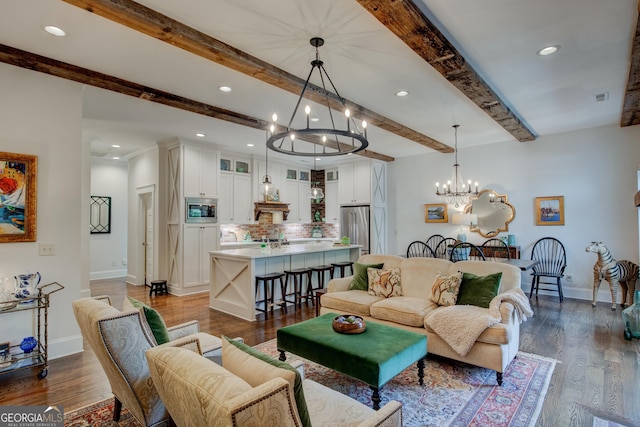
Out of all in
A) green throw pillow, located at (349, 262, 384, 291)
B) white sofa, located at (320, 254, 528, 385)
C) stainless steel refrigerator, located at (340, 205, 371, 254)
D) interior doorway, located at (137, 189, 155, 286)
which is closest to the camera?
white sofa, located at (320, 254, 528, 385)

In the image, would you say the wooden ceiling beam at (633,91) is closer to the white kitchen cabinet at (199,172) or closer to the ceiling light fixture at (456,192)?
the ceiling light fixture at (456,192)

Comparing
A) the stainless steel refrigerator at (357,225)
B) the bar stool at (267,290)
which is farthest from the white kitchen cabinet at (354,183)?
the bar stool at (267,290)

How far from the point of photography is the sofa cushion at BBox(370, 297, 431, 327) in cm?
325

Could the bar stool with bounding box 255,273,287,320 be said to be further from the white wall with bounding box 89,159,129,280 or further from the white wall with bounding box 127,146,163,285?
the white wall with bounding box 89,159,129,280

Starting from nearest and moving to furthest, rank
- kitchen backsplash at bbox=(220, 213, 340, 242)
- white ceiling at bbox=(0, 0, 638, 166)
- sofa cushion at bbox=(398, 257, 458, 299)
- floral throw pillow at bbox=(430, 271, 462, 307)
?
white ceiling at bbox=(0, 0, 638, 166)
floral throw pillow at bbox=(430, 271, 462, 307)
sofa cushion at bbox=(398, 257, 458, 299)
kitchen backsplash at bbox=(220, 213, 340, 242)

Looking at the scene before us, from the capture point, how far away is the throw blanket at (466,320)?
2803 mm

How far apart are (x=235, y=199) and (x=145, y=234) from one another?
2069 millimetres

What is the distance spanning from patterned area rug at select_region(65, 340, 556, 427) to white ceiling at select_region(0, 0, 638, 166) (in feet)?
9.60

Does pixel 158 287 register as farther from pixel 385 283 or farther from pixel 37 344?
pixel 385 283

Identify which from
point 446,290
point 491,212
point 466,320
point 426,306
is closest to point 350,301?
point 426,306

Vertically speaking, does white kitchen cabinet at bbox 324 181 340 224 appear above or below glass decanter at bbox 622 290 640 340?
above

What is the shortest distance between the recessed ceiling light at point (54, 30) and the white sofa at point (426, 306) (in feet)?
11.8

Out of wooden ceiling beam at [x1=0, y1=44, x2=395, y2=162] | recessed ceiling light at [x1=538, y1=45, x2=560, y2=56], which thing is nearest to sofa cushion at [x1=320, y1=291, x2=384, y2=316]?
wooden ceiling beam at [x1=0, y1=44, x2=395, y2=162]

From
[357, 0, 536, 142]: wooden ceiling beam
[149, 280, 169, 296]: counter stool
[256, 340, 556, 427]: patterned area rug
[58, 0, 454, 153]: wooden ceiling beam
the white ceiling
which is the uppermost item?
the white ceiling
